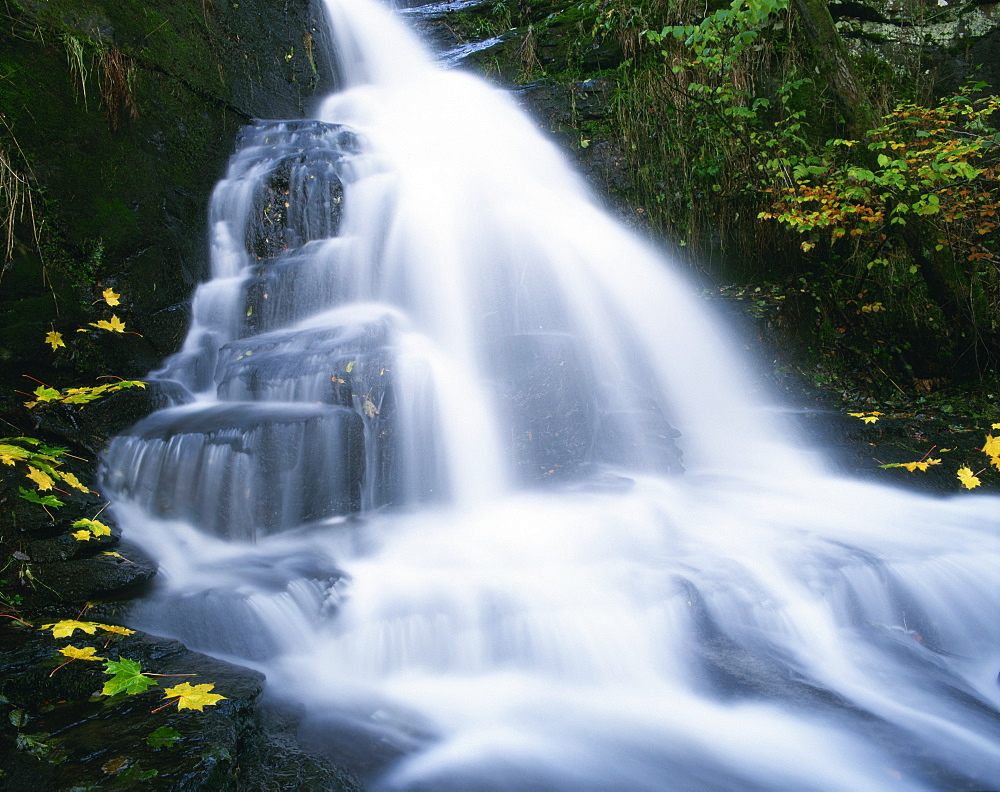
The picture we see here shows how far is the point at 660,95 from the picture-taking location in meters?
6.95

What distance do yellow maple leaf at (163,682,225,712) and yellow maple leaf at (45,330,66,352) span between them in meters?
3.01

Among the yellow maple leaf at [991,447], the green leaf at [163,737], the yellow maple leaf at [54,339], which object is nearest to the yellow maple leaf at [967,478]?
the yellow maple leaf at [991,447]

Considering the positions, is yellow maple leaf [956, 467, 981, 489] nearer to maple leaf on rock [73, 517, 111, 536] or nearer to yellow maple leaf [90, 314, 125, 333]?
maple leaf on rock [73, 517, 111, 536]

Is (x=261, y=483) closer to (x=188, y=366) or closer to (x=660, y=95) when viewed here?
(x=188, y=366)

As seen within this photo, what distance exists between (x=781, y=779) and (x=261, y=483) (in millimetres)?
3079

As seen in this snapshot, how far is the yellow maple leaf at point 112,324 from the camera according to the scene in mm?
4461

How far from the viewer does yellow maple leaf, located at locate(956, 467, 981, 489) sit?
13.7 ft

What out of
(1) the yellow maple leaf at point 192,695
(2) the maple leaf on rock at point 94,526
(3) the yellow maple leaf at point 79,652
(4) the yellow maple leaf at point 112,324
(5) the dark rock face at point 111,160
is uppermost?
(5) the dark rock face at point 111,160

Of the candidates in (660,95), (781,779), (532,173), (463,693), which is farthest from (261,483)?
(660,95)

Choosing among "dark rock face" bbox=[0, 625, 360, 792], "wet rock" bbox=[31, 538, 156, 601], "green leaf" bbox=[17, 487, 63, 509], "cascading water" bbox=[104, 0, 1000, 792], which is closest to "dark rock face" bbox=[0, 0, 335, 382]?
"cascading water" bbox=[104, 0, 1000, 792]

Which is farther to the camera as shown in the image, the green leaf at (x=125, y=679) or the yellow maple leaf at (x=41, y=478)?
the yellow maple leaf at (x=41, y=478)

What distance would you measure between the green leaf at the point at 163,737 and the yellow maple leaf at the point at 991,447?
518cm

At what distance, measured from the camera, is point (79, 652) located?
2.35 metres

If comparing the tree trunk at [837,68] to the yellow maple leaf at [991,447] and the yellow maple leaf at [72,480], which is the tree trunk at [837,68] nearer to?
the yellow maple leaf at [991,447]
